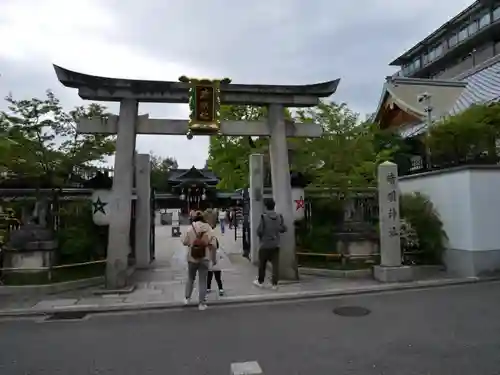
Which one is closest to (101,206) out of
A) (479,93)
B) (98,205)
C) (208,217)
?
(98,205)

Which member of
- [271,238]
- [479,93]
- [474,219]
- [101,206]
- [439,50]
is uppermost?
[439,50]

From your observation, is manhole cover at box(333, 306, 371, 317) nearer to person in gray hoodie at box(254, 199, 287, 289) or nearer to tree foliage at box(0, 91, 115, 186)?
person in gray hoodie at box(254, 199, 287, 289)

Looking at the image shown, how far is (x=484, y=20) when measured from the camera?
1551 inches

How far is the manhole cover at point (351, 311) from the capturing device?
7285 mm

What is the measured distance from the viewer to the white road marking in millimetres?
4660

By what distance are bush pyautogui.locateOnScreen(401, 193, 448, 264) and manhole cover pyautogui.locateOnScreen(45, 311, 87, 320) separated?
8.03 meters

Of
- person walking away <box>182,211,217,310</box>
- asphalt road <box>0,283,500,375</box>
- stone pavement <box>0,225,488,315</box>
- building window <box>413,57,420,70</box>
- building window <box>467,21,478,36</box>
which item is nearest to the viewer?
asphalt road <box>0,283,500,375</box>

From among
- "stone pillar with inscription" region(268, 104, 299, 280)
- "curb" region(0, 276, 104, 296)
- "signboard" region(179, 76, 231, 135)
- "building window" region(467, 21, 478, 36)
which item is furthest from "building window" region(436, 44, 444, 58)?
"curb" region(0, 276, 104, 296)

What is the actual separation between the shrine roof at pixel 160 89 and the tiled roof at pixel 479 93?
8700 millimetres

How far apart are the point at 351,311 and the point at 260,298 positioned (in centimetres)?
196

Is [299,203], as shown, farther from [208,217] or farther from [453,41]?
[453,41]

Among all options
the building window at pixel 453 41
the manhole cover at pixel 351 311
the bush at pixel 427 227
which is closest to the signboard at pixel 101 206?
the manhole cover at pixel 351 311

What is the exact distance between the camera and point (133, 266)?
1265 centimetres

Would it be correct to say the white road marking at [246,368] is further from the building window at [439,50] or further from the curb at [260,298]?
the building window at [439,50]
